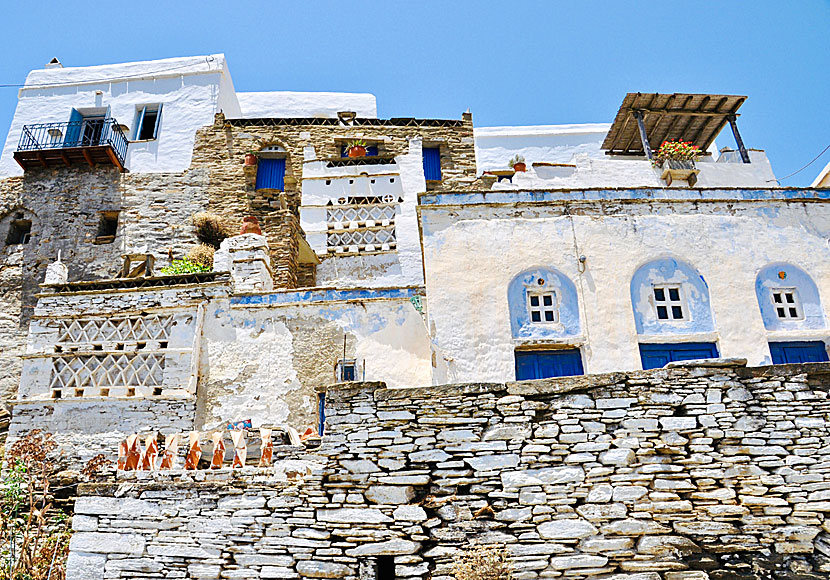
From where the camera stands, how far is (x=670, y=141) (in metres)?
18.5

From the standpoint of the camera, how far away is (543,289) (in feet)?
37.0

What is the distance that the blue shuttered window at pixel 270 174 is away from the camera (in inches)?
798

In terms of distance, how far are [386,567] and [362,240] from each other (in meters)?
11.9

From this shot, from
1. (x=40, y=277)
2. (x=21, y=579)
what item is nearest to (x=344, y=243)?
(x=40, y=277)

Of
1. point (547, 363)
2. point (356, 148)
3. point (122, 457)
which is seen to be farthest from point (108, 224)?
point (547, 363)

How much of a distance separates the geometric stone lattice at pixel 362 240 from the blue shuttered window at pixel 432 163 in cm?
288

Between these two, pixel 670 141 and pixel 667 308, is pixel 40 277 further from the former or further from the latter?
pixel 670 141

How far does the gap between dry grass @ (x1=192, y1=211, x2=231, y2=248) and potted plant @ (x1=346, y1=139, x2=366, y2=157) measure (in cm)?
421

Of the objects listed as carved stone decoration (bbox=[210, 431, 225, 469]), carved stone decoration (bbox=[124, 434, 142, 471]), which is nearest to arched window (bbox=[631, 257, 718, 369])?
carved stone decoration (bbox=[210, 431, 225, 469])

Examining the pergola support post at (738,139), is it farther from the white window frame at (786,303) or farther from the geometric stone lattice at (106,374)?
the geometric stone lattice at (106,374)

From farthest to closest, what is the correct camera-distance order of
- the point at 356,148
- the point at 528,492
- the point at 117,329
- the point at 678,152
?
the point at 356,148 < the point at 678,152 < the point at 117,329 < the point at 528,492

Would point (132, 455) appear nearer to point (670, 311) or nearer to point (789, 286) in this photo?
point (670, 311)

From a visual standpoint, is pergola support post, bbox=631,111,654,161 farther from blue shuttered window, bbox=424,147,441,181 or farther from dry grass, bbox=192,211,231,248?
dry grass, bbox=192,211,231,248

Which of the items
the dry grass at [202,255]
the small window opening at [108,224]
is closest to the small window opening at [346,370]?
the dry grass at [202,255]
